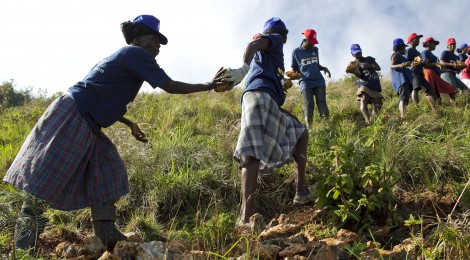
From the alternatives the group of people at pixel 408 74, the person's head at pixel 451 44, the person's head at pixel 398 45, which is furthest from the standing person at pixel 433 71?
the person's head at pixel 451 44

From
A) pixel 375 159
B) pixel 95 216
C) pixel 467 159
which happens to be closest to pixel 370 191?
pixel 375 159

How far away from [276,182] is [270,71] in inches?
40.7

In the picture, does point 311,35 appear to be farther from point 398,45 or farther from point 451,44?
point 451,44

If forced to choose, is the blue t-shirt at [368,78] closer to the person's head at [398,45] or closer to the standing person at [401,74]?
the standing person at [401,74]

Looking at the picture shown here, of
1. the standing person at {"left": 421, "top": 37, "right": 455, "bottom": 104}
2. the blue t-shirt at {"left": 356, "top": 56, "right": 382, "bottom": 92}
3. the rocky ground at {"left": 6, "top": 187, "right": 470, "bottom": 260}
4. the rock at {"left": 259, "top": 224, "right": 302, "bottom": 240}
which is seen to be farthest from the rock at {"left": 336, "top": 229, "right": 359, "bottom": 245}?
the standing person at {"left": 421, "top": 37, "right": 455, "bottom": 104}

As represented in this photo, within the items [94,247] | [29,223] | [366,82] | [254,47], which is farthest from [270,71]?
[366,82]

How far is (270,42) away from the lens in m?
3.10

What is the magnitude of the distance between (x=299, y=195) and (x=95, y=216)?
4.75 ft

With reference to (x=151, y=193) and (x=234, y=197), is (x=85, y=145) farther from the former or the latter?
(x=234, y=197)

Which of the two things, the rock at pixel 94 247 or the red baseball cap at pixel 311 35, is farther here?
the red baseball cap at pixel 311 35

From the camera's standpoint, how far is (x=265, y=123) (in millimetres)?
2973

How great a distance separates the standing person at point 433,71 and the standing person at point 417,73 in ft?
0.66

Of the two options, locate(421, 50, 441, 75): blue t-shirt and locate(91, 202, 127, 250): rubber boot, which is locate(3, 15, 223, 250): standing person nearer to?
locate(91, 202, 127, 250): rubber boot

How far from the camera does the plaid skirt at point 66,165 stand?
233cm
